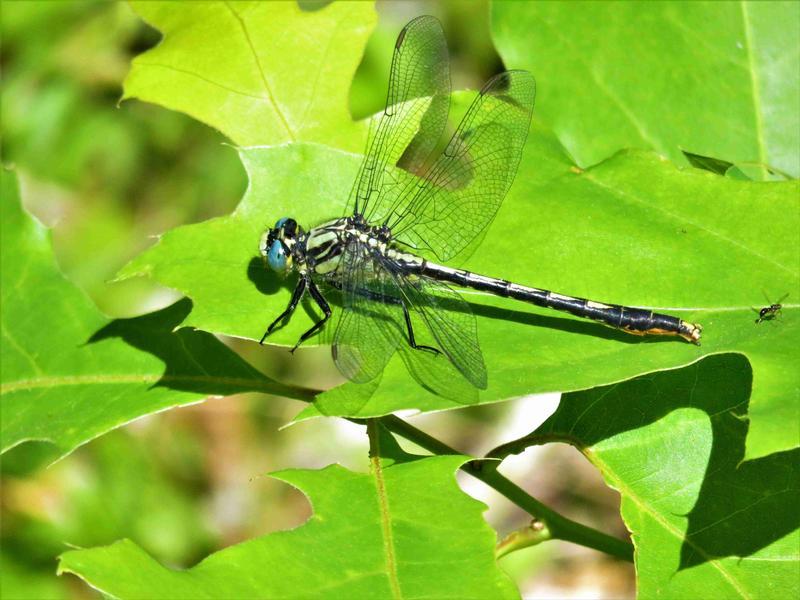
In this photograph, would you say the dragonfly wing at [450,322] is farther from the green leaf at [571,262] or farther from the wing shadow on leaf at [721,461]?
the wing shadow on leaf at [721,461]

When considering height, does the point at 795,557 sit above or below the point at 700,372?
below

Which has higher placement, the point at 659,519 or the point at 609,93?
the point at 609,93

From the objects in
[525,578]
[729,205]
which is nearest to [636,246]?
[729,205]

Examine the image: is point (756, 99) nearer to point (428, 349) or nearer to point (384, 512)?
point (428, 349)

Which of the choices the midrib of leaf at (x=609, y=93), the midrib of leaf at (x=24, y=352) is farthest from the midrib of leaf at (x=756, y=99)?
the midrib of leaf at (x=24, y=352)

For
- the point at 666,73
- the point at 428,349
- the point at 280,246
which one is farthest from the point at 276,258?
the point at 666,73

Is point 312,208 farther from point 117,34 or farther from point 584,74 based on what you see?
point 117,34

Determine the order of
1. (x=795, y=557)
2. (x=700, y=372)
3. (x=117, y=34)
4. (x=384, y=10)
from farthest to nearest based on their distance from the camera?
(x=384, y=10)
(x=117, y=34)
(x=700, y=372)
(x=795, y=557)
